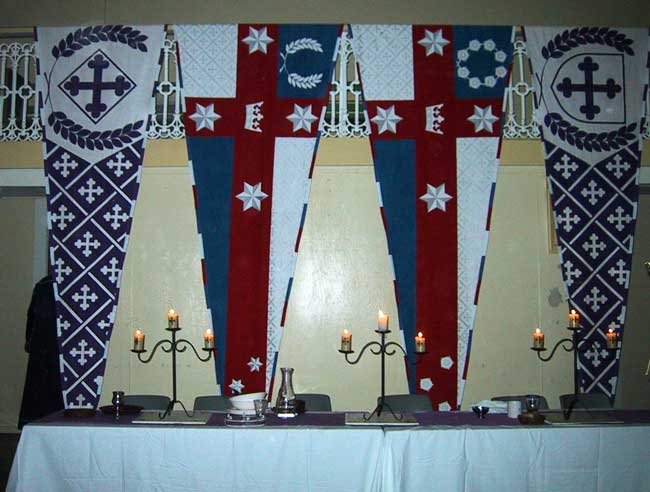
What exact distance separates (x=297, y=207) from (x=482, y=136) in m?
1.53

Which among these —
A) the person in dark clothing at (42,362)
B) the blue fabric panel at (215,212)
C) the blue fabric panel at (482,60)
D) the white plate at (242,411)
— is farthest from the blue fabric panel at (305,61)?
the person in dark clothing at (42,362)

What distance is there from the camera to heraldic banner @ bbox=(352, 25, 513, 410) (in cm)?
521

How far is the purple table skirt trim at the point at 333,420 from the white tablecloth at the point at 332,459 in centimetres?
9

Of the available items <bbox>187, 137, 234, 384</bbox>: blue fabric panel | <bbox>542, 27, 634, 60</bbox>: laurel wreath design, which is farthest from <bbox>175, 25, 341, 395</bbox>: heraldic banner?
<bbox>542, 27, 634, 60</bbox>: laurel wreath design

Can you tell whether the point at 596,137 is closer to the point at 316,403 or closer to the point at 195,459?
the point at 316,403

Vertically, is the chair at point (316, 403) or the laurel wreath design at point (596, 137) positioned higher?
the laurel wreath design at point (596, 137)

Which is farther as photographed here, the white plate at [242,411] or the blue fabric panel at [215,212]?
the blue fabric panel at [215,212]

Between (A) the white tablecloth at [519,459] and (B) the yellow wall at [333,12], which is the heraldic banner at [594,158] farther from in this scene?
(A) the white tablecloth at [519,459]

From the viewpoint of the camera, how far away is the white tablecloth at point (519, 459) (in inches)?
137

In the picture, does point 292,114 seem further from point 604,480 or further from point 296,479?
point 604,480

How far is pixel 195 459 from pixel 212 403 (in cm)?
109

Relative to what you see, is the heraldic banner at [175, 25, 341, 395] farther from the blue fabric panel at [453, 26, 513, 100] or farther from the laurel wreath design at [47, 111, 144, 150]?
the blue fabric panel at [453, 26, 513, 100]

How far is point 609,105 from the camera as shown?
213 inches

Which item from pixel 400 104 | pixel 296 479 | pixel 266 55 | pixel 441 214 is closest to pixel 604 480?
pixel 296 479
